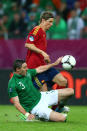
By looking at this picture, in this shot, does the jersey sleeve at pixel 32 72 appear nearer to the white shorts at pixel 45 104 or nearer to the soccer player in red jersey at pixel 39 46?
the white shorts at pixel 45 104

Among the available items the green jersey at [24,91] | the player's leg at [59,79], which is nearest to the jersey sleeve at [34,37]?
the player's leg at [59,79]

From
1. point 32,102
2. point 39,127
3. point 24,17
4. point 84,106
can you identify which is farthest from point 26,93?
point 24,17

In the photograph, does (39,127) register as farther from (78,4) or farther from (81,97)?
(78,4)

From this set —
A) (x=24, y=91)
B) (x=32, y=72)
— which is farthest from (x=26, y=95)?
(x=32, y=72)

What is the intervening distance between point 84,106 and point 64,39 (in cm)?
204

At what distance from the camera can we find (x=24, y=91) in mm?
9219

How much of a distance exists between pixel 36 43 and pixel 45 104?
1345 mm

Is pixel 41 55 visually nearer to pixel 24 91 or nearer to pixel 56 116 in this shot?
pixel 24 91

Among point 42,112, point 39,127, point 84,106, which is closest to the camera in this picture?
point 39,127

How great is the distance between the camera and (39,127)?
8383 millimetres

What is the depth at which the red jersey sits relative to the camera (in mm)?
10031

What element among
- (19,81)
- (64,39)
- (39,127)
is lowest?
(39,127)

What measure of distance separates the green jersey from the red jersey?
2.92 ft

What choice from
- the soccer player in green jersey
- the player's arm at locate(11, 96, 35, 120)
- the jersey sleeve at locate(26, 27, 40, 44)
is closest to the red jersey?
the jersey sleeve at locate(26, 27, 40, 44)
